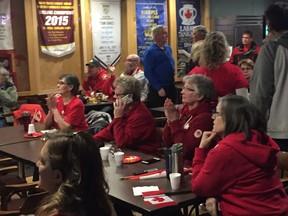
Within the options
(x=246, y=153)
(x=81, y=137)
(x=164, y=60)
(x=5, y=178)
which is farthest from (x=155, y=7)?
(x=81, y=137)

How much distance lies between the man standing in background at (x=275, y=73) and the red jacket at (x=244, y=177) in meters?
0.65

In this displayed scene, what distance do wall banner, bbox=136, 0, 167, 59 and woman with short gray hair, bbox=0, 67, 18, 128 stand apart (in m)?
2.58

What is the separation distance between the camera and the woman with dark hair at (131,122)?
361cm

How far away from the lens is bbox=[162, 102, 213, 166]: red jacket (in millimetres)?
3162

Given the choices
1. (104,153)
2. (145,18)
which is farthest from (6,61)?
(104,153)

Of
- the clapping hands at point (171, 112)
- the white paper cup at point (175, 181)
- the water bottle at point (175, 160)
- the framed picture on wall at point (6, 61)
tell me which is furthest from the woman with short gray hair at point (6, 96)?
the white paper cup at point (175, 181)

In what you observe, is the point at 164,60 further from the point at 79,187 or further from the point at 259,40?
the point at 79,187

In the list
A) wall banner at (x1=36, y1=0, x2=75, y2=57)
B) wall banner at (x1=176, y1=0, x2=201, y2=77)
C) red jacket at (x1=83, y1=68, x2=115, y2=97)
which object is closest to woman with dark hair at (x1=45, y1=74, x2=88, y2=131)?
red jacket at (x1=83, y1=68, x2=115, y2=97)

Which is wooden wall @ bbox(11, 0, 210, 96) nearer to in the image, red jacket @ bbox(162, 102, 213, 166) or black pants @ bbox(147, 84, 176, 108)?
black pants @ bbox(147, 84, 176, 108)

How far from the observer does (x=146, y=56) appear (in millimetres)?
6297

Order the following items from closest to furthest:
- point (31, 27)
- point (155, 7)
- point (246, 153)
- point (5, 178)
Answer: point (246, 153) → point (5, 178) → point (31, 27) → point (155, 7)

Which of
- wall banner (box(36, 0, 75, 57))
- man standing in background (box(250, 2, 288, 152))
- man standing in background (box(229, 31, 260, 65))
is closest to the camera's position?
man standing in background (box(250, 2, 288, 152))

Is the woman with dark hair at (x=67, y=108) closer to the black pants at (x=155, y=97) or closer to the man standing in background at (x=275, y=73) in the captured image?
the man standing in background at (x=275, y=73)

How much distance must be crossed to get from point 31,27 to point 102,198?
18.4 ft
